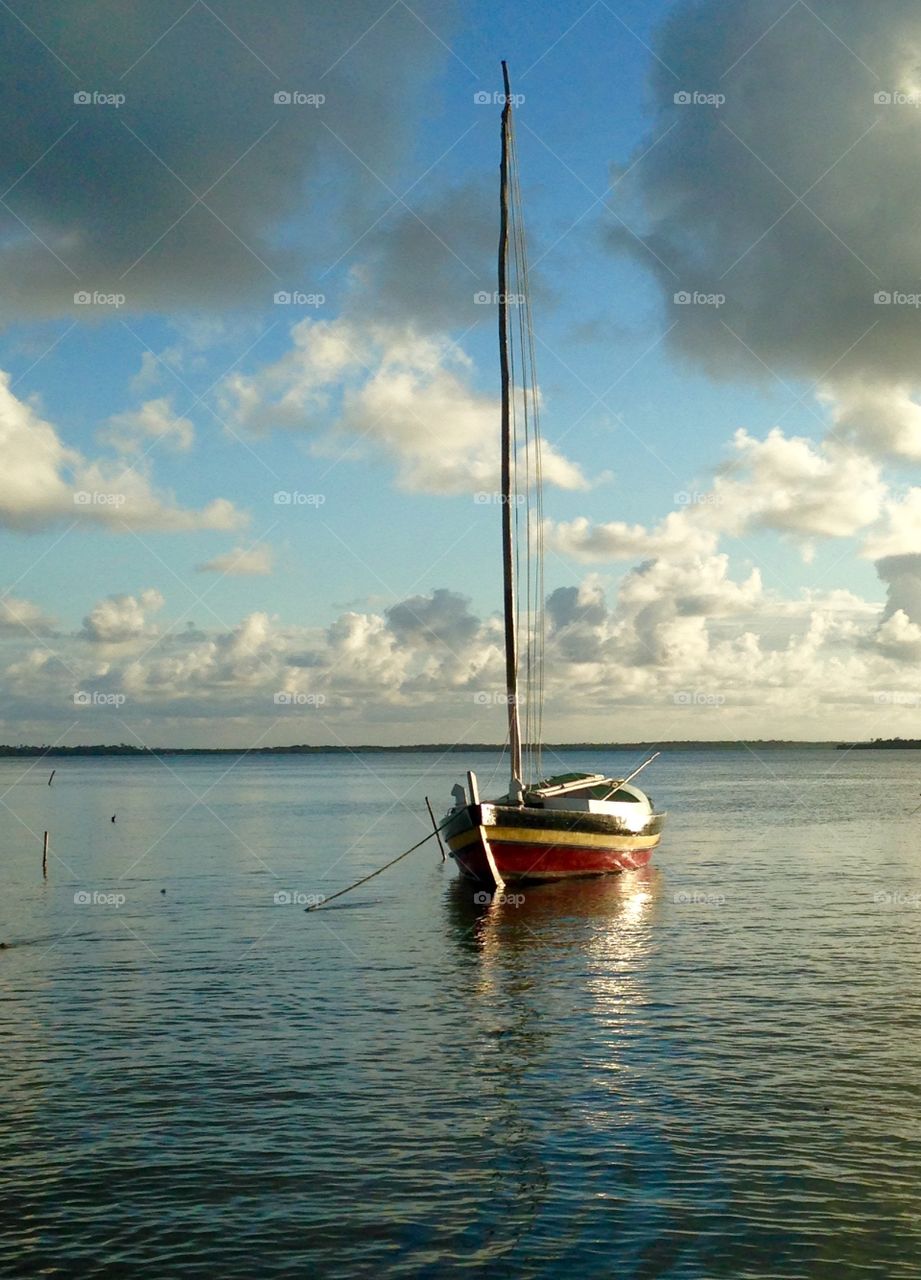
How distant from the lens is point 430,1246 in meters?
12.2

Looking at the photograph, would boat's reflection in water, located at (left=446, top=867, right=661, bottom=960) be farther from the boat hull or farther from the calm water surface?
the boat hull

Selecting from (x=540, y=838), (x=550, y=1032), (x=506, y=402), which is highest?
(x=506, y=402)

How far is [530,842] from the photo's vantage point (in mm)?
39312

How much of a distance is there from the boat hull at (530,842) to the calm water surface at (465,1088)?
1.20 meters

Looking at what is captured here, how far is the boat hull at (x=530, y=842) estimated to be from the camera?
38.0m

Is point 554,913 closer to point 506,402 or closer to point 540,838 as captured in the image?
point 540,838

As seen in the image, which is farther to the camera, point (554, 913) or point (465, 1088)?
point (554, 913)

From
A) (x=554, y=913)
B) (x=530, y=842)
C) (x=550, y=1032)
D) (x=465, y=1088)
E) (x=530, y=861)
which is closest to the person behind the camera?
(x=465, y=1088)

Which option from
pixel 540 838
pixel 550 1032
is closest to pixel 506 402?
pixel 540 838

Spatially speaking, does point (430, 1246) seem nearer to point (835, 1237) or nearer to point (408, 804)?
point (835, 1237)

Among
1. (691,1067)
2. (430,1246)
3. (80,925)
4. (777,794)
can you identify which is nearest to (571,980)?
(691,1067)

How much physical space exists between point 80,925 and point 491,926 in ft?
40.8

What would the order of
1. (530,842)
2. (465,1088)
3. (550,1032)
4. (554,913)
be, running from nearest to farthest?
(465,1088)
(550,1032)
(554,913)
(530,842)

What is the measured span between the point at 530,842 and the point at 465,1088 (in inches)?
856
